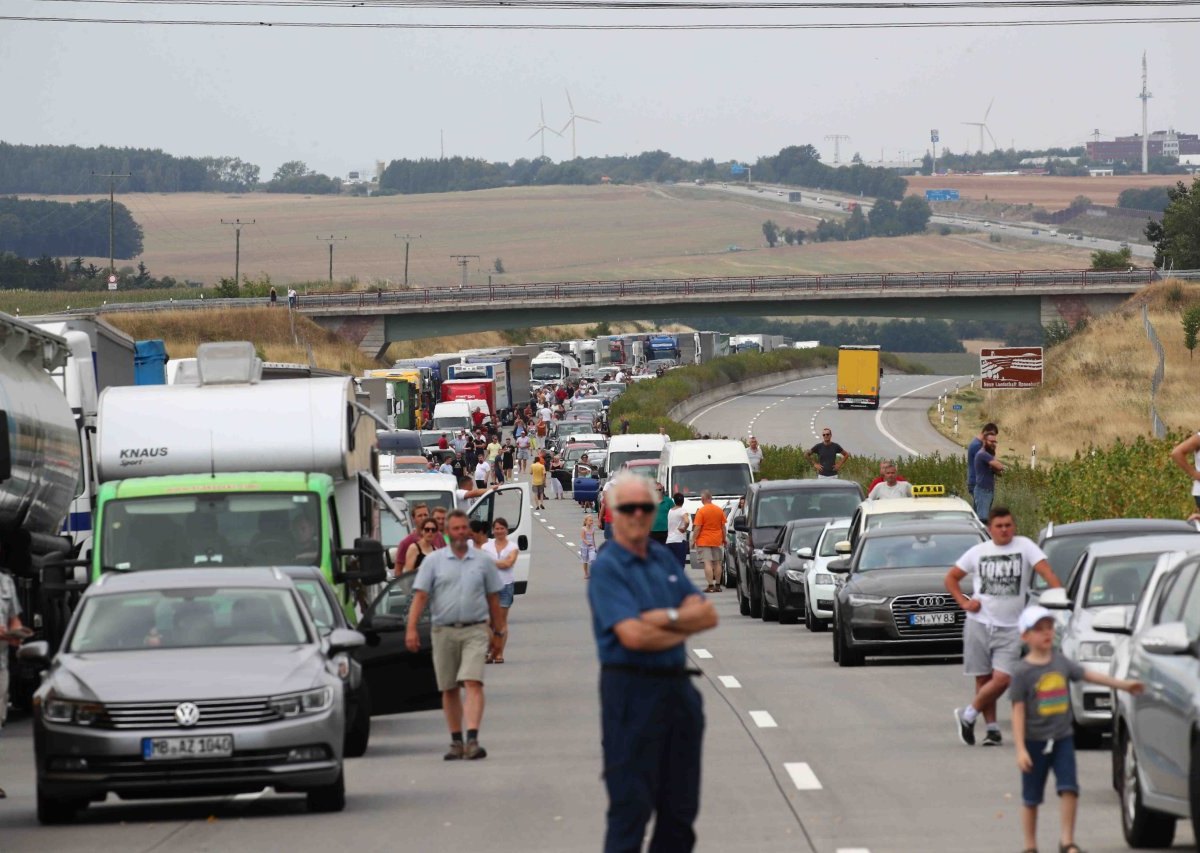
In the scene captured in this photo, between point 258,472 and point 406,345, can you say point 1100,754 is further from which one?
point 406,345

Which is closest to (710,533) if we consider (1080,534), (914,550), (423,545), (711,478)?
(711,478)

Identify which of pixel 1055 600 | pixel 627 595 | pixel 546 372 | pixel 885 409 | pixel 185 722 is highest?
pixel 627 595

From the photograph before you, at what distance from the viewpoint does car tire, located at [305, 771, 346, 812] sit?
40.3 feet

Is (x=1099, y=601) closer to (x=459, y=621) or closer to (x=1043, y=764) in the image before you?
(x=459, y=621)

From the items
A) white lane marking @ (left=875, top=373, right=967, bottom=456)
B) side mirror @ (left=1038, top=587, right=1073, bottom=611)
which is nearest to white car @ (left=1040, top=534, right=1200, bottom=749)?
side mirror @ (left=1038, top=587, right=1073, bottom=611)

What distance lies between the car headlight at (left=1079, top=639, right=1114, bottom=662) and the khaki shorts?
388cm

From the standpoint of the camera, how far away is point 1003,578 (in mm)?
14469

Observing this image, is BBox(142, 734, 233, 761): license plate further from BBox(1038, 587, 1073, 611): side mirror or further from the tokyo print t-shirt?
the tokyo print t-shirt

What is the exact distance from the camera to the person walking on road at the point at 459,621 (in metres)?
14.8

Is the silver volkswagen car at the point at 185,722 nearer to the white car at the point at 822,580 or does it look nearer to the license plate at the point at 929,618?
the license plate at the point at 929,618

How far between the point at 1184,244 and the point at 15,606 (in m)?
142

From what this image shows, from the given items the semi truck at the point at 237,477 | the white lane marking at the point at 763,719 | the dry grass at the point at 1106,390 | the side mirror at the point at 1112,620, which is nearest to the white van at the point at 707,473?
the semi truck at the point at 237,477

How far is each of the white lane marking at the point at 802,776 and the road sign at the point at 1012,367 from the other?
38218 mm

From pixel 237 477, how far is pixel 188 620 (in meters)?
5.11
